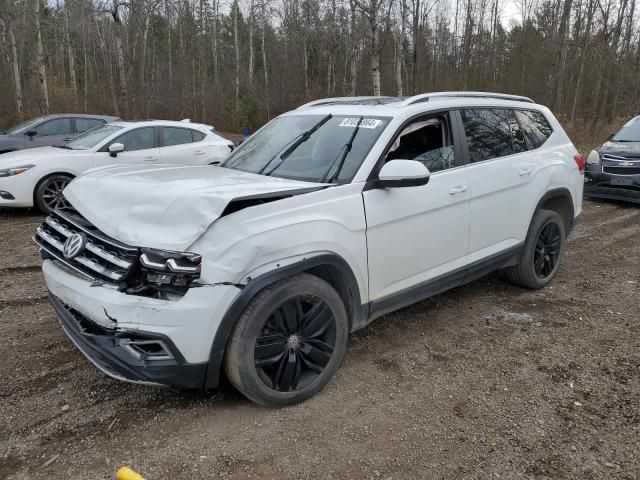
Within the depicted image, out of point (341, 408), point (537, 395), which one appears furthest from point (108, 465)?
point (537, 395)

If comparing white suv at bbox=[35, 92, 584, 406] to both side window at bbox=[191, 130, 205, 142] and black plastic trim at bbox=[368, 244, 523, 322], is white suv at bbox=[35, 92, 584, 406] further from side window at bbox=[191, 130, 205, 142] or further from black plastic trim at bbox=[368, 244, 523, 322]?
side window at bbox=[191, 130, 205, 142]

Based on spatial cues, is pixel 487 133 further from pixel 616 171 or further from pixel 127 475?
pixel 616 171

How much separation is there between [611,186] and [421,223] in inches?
296

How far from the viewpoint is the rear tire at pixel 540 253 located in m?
4.85

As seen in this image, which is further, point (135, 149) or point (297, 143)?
point (135, 149)

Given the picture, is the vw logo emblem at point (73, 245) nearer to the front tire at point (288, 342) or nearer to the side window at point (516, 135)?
the front tire at point (288, 342)

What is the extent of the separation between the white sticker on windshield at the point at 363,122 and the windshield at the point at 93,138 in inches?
246

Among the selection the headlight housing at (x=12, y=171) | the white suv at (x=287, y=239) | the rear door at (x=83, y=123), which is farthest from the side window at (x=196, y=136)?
the white suv at (x=287, y=239)

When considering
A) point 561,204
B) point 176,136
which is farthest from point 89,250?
point 176,136

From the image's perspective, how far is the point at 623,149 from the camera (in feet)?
30.7

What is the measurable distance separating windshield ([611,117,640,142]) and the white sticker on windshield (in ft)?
27.3

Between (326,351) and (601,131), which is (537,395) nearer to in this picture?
(326,351)

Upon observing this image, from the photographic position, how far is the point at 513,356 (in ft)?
12.4

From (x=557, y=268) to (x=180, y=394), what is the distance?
4000mm
